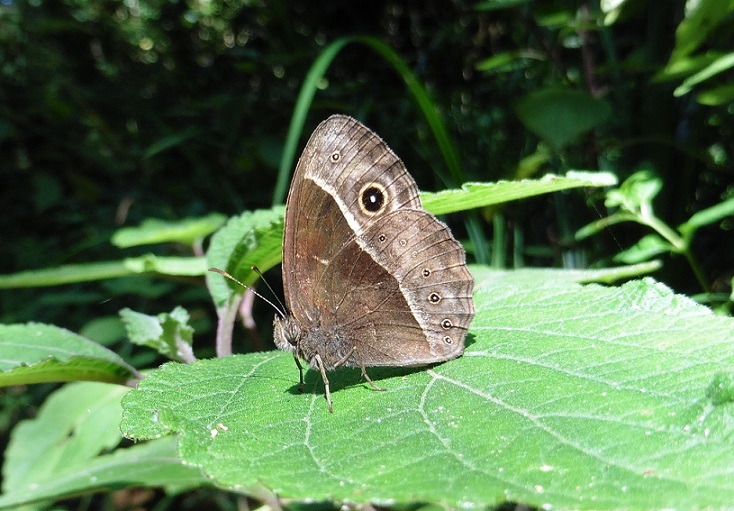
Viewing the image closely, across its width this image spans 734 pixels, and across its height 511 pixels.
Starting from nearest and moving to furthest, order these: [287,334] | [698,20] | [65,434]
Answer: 1. [287,334]
2. [698,20]
3. [65,434]

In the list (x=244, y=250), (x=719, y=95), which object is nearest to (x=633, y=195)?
(x=719, y=95)

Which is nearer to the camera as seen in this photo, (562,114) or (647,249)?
(647,249)

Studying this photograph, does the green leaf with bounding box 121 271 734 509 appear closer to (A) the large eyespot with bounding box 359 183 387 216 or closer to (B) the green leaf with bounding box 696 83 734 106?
(A) the large eyespot with bounding box 359 183 387 216

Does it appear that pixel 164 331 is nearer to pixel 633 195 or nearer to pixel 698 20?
pixel 633 195

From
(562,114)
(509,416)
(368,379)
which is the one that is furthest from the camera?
(562,114)

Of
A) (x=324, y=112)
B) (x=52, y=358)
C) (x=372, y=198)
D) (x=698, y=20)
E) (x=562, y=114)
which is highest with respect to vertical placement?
(x=324, y=112)

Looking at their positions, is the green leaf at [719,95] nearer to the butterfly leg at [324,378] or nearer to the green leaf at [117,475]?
the butterfly leg at [324,378]

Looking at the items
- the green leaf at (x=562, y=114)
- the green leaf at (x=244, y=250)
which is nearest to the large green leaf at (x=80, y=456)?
the green leaf at (x=244, y=250)

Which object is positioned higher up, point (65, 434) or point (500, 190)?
point (500, 190)

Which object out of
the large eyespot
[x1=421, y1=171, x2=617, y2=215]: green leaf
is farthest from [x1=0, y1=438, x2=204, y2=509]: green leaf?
[x1=421, y1=171, x2=617, y2=215]: green leaf
